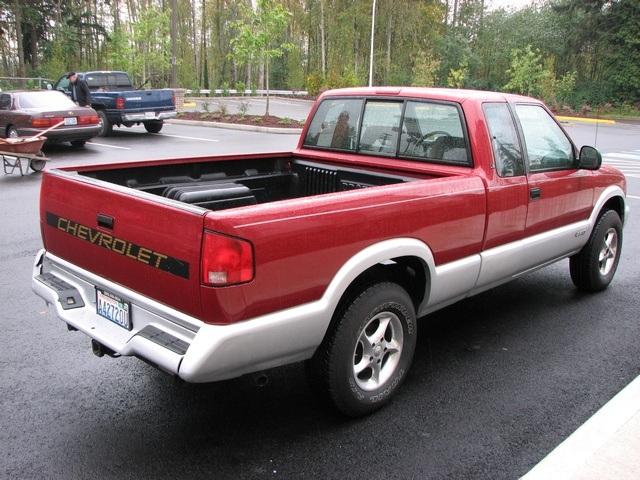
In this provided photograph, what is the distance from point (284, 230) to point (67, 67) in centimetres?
3839

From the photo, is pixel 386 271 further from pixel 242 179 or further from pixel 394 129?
pixel 242 179

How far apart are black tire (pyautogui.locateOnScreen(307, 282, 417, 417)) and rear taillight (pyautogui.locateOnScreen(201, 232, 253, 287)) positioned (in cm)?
77

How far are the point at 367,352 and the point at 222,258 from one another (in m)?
1.21

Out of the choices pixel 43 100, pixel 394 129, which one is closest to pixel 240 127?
pixel 43 100

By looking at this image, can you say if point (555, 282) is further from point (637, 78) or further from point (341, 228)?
point (637, 78)

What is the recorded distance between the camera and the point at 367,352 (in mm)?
3436

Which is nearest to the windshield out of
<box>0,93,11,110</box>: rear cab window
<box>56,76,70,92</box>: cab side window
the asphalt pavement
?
<box>0,93,11,110</box>: rear cab window

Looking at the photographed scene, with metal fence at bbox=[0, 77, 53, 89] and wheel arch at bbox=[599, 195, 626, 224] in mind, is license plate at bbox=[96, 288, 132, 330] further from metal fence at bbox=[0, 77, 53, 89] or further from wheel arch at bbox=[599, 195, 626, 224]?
metal fence at bbox=[0, 77, 53, 89]

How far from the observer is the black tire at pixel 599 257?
5.36m

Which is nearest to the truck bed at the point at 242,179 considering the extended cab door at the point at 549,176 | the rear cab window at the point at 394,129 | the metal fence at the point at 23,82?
the rear cab window at the point at 394,129

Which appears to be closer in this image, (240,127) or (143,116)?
(143,116)

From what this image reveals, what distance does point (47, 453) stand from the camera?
303cm

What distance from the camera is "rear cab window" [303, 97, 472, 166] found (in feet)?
13.8

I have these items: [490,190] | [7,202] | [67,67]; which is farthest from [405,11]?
[490,190]
